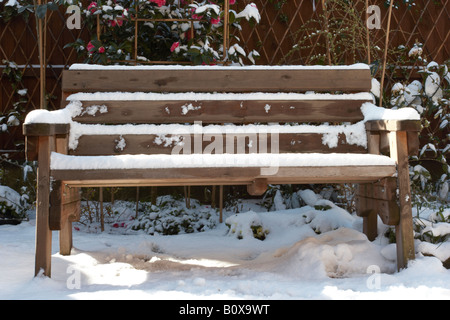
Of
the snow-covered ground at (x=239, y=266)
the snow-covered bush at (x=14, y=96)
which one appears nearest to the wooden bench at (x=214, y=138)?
the snow-covered ground at (x=239, y=266)

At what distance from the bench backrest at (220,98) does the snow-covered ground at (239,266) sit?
434 mm

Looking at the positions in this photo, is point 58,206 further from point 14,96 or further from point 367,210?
point 14,96

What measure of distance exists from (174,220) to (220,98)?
0.98 m

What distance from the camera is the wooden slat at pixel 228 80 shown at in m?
1.83

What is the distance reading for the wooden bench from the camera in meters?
1.42

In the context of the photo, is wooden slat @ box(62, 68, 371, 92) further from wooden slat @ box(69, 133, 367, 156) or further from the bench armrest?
the bench armrest

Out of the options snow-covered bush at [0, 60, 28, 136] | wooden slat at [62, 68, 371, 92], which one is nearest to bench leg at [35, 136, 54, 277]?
wooden slat at [62, 68, 371, 92]

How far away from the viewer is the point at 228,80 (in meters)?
1.85

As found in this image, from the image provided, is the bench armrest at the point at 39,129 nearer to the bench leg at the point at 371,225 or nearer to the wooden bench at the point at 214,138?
the wooden bench at the point at 214,138

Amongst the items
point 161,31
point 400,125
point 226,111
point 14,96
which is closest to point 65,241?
point 226,111

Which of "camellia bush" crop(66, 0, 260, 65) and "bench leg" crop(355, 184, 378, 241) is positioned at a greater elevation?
"camellia bush" crop(66, 0, 260, 65)

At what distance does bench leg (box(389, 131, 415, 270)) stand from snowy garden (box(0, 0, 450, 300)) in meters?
0.04

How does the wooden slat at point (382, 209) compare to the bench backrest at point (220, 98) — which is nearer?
the wooden slat at point (382, 209)

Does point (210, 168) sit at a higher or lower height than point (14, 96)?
lower
